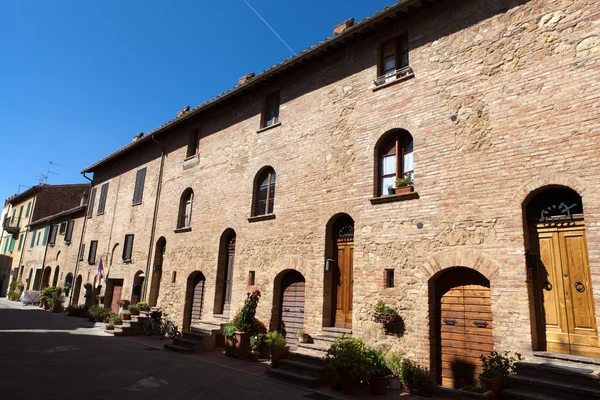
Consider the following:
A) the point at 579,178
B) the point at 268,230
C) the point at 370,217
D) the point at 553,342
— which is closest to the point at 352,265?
the point at 370,217

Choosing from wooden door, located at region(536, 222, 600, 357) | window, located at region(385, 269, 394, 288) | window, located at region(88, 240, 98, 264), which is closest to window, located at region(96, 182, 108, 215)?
window, located at region(88, 240, 98, 264)

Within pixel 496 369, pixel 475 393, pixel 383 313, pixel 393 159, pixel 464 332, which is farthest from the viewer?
pixel 393 159

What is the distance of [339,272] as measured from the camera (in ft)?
32.0

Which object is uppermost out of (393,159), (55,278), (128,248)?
(393,159)

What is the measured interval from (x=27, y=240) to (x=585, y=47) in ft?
127

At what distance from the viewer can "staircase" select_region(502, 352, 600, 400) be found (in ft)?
17.6

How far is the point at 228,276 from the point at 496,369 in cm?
860

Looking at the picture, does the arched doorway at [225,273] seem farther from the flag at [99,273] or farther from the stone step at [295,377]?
the flag at [99,273]

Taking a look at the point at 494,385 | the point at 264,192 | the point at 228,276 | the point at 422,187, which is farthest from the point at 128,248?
the point at 494,385

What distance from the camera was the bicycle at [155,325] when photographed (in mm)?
14115

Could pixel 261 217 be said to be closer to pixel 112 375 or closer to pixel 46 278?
pixel 112 375

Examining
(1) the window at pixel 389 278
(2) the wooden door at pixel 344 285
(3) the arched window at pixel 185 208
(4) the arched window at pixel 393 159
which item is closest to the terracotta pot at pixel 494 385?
(1) the window at pixel 389 278

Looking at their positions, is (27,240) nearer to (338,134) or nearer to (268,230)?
(268,230)

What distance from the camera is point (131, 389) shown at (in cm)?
680
